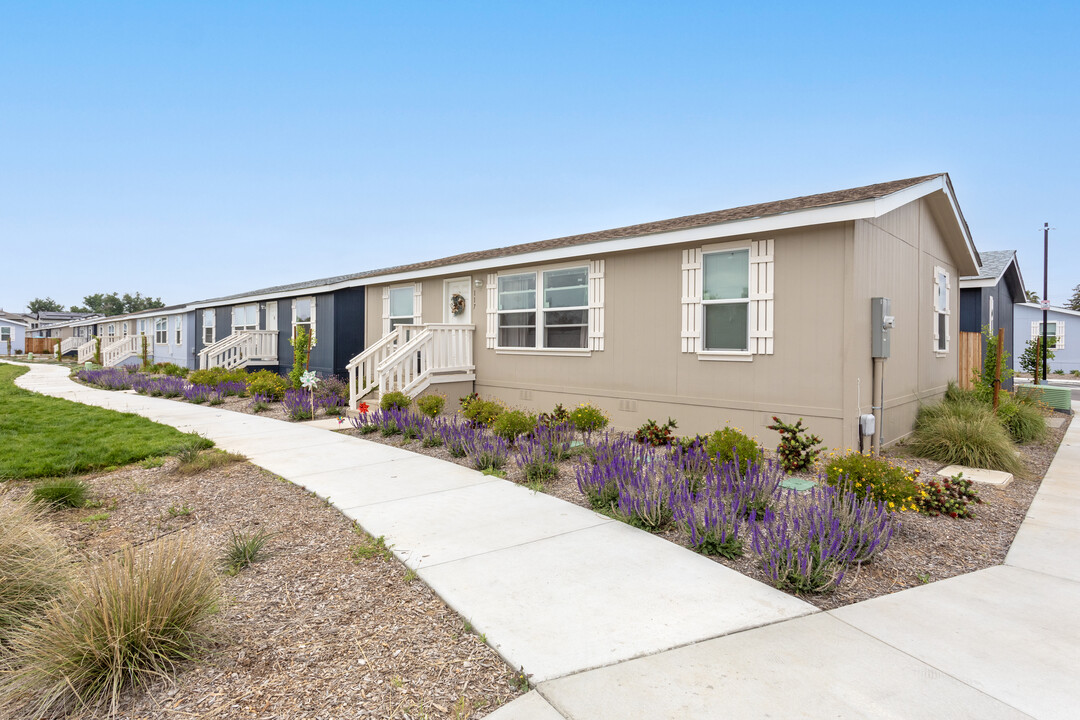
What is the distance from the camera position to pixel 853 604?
3.09 metres

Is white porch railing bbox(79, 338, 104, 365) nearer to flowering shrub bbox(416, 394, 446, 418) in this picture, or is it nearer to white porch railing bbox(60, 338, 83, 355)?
white porch railing bbox(60, 338, 83, 355)

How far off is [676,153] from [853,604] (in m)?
16.9

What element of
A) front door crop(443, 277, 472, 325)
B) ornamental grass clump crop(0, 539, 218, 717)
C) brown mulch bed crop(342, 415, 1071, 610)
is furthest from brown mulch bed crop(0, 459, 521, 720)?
front door crop(443, 277, 472, 325)

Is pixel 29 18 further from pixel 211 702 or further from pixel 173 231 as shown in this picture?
pixel 173 231

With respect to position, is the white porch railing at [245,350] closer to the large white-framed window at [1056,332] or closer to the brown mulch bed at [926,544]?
the brown mulch bed at [926,544]

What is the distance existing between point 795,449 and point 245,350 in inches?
652

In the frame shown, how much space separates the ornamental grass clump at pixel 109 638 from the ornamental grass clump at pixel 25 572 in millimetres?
165

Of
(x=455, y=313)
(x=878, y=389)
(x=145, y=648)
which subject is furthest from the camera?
(x=455, y=313)

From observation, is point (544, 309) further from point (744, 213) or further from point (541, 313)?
point (744, 213)

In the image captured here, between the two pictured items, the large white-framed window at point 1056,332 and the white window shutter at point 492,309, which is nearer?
the white window shutter at point 492,309

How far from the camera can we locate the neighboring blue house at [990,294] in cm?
1291

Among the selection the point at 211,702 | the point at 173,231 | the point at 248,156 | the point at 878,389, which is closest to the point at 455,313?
the point at 878,389

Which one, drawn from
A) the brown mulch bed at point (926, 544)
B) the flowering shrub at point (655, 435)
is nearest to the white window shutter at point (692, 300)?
the flowering shrub at point (655, 435)

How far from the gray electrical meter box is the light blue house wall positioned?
2373 inches
